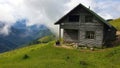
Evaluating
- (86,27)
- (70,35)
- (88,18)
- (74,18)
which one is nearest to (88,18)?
(88,18)

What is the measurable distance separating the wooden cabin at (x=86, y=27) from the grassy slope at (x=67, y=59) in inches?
229

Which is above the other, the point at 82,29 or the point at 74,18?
the point at 74,18

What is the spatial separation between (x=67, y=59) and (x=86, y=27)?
604 inches

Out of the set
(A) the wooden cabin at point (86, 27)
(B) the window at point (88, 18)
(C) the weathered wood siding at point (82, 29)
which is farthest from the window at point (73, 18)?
(B) the window at point (88, 18)

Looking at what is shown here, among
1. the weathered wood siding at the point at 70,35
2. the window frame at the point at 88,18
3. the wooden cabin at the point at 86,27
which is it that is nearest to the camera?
the wooden cabin at the point at 86,27

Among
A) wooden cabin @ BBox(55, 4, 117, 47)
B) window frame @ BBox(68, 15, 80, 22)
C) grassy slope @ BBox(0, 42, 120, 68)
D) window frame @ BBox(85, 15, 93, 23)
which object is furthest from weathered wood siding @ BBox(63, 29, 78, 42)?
grassy slope @ BBox(0, 42, 120, 68)

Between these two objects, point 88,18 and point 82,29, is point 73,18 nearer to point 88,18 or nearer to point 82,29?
point 82,29

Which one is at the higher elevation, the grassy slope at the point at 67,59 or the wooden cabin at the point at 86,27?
the wooden cabin at the point at 86,27

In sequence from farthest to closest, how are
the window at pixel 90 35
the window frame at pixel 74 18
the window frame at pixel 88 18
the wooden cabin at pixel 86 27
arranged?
the window frame at pixel 74 18 → the window frame at pixel 88 18 → the window at pixel 90 35 → the wooden cabin at pixel 86 27

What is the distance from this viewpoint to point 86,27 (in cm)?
6078

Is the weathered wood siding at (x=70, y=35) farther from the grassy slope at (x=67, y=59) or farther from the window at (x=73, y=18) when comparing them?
the grassy slope at (x=67, y=59)

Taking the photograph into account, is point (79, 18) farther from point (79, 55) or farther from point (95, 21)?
point (79, 55)

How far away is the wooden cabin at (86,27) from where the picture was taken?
5894cm

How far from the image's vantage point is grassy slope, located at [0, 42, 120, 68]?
4197 cm
